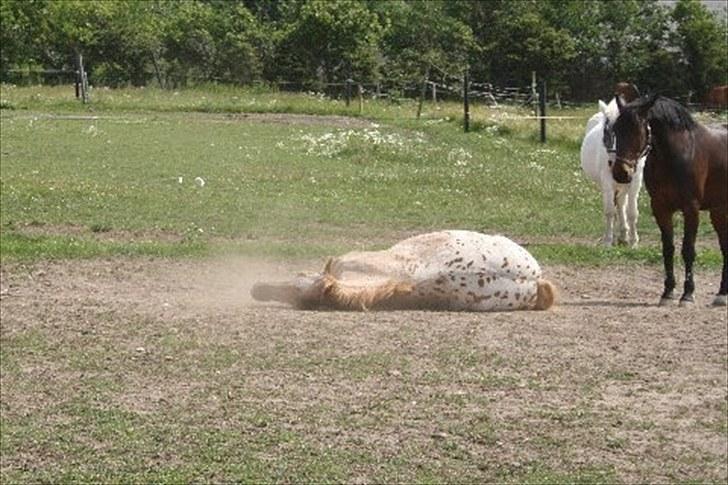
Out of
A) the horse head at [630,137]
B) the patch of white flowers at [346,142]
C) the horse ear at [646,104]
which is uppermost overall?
the horse ear at [646,104]

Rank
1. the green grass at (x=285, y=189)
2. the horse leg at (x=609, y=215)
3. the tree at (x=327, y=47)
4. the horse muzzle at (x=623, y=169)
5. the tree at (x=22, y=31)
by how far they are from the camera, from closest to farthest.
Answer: the horse muzzle at (x=623, y=169)
the green grass at (x=285, y=189)
the horse leg at (x=609, y=215)
the tree at (x=327, y=47)
the tree at (x=22, y=31)

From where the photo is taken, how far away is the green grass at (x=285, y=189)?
44.5ft

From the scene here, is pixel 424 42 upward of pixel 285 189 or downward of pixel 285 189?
upward

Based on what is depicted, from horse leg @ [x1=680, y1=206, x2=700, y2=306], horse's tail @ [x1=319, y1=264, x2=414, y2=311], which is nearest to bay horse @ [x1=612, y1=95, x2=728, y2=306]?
horse leg @ [x1=680, y1=206, x2=700, y2=306]

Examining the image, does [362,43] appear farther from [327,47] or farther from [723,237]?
[723,237]

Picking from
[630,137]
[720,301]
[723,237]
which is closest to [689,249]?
[723,237]

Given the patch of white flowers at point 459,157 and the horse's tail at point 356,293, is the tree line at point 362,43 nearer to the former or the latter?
the patch of white flowers at point 459,157

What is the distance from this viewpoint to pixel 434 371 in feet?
24.4

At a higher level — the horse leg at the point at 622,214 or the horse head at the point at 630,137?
the horse head at the point at 630,137

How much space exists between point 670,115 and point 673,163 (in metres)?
0.43

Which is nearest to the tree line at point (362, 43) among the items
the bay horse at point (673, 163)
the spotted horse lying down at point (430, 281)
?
the bay horse at point (673, 163)

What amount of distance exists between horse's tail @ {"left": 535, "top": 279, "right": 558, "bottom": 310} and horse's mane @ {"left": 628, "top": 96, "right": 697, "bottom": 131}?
1883 millimetres

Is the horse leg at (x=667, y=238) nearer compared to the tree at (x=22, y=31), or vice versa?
the horse leg at (x=667, y=238)

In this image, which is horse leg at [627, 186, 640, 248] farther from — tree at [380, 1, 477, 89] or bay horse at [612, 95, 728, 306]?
tree at [380, 1, 477, 89]
